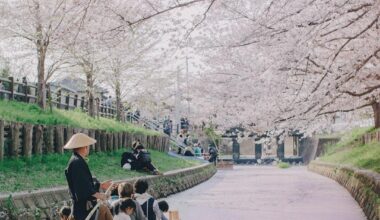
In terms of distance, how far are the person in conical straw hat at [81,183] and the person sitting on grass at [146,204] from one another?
666 mm

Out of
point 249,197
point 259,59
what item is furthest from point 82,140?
point 249,197

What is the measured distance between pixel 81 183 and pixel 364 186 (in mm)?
7756

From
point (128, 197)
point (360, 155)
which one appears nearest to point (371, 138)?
point (360, 155)

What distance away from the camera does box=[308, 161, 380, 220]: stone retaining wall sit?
9.80m

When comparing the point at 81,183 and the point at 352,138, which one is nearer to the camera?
the point at 81,183

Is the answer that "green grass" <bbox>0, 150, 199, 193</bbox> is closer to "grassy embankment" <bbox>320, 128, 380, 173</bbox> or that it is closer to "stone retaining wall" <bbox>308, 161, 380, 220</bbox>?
"stone retaining wall" <bbox>308, 161, 380, 220</bbox>

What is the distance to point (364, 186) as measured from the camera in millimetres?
12414

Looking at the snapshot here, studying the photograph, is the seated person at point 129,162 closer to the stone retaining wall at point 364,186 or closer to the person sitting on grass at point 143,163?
the person sitting on grass at point 143,163

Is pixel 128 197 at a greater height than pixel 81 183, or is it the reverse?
pixel 81 183

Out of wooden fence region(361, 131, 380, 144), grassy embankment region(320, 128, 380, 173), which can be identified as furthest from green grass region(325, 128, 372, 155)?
wooden fence region(361, 131, 380, 144)

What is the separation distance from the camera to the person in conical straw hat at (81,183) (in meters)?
6.16

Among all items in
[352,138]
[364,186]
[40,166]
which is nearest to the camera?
[364,186]

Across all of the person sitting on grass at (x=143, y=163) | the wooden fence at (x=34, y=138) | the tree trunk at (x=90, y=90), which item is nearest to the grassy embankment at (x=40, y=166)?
the wooden fence at (x=34, y=138)

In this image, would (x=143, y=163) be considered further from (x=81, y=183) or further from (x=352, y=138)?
(x=352, y=138)
